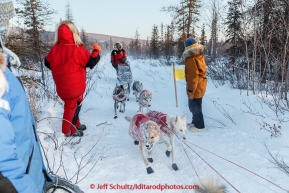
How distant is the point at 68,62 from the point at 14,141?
337 cm

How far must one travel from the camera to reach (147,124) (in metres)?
3.66

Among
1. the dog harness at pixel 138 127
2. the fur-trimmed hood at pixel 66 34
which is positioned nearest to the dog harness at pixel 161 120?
the dog harness at pixel 138 127

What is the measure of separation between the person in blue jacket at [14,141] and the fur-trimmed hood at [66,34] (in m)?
2.78

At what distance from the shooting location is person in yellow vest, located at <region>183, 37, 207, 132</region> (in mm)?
5020

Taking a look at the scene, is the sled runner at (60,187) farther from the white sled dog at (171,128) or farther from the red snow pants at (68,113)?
the red snow pants at (68,113)

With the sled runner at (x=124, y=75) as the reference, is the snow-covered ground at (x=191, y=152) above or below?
below

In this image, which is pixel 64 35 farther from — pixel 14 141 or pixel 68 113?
pixel 14 141

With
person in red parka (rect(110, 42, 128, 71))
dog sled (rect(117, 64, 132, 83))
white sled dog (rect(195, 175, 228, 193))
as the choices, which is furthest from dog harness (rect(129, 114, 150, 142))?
person in red parka (rect(110, 42, 128, 71))

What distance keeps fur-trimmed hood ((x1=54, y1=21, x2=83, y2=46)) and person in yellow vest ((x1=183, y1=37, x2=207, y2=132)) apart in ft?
8.15

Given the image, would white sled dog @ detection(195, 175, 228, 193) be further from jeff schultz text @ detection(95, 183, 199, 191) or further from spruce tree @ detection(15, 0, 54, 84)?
spruce tree @ detection(15, 0, 54, 84)

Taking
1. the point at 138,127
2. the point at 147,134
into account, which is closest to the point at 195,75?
the point at 138,127

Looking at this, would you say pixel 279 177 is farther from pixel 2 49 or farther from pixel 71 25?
pixel 71 25

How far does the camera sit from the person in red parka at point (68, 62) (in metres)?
4.24

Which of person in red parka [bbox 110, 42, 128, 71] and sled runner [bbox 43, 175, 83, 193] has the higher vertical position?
person in red parka [bbox 110, 42, 128, 71]
